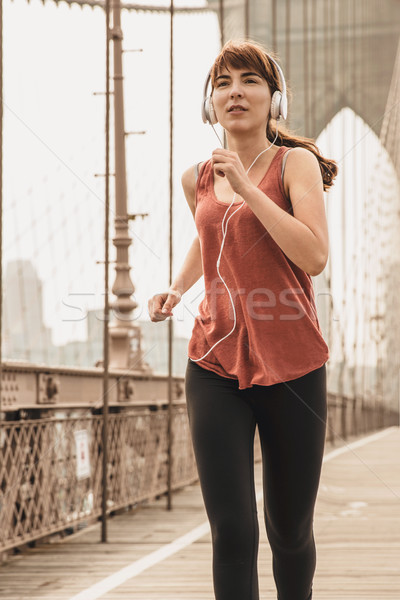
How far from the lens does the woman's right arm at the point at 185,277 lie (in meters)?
1.64

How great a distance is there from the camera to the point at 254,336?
5.09ft

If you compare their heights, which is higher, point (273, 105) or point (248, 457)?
point (273, 105)

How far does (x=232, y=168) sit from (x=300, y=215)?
12cm

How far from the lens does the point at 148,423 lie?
5195 mm

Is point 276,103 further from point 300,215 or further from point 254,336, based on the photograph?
point 254,336

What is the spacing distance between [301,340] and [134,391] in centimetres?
357

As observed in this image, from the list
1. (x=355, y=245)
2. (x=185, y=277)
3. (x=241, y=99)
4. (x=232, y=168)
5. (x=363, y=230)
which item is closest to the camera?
(x=232, y=168)

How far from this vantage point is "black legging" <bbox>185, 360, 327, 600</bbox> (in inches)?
60.1

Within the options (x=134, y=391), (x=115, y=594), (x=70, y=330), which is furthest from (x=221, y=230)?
(x=70, y=330)

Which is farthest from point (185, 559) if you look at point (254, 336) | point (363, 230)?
point (363, 230)

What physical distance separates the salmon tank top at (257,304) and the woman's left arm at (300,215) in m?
→ 0.03

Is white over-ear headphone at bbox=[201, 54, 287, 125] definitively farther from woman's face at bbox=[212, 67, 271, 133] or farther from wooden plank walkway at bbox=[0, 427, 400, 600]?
wooden plank walkway at bbox=[0, 427, 400, 600]

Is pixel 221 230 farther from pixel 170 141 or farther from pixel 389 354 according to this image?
pixel 389 354

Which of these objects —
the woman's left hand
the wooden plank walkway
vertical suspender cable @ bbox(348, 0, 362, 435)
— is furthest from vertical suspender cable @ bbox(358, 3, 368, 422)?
the woman's left hand
